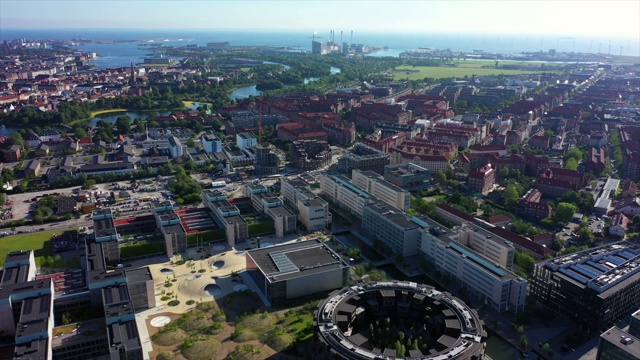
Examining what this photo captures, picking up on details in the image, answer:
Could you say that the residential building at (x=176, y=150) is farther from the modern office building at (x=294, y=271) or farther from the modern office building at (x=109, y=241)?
the modern office building at (x=294, y=271)

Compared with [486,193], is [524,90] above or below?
above

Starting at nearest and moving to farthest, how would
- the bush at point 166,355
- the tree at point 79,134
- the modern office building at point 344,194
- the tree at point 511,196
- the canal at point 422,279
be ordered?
the bush at point 166,355, the canal at point 422,279, the modern office building at point 344,194, the tree at point 511,196, the tree at point 79,134

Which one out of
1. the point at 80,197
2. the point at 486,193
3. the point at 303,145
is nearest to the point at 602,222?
the point at 486,193

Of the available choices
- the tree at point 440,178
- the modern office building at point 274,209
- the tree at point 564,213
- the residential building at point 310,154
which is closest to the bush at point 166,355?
the modern office building at point 274,209

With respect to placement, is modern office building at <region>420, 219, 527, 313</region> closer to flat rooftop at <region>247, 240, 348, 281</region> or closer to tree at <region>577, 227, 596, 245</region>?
flat rooftop at <region>247, 240, 348, 281</region>

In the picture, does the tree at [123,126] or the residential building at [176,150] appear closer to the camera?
the residential building at [176,150]

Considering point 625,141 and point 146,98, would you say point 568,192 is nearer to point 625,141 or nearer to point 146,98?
point 625,141

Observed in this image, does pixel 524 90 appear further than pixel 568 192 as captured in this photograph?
Yes

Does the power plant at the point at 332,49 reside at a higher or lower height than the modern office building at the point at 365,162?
higher
